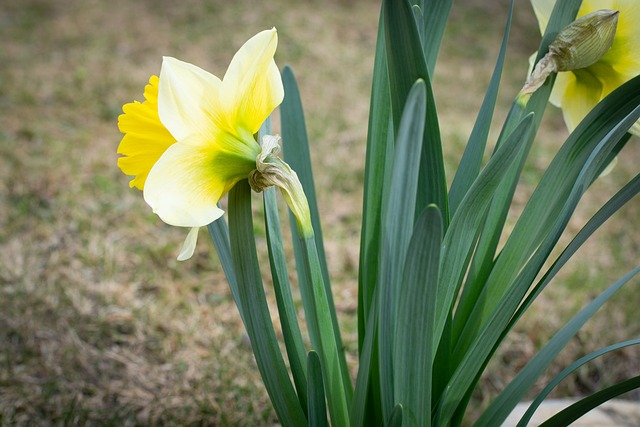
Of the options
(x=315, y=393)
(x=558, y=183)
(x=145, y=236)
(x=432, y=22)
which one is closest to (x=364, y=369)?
A: (x=315, y=393)

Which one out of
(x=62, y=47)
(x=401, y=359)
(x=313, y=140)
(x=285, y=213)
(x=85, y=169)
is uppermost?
(x=62, y=47)

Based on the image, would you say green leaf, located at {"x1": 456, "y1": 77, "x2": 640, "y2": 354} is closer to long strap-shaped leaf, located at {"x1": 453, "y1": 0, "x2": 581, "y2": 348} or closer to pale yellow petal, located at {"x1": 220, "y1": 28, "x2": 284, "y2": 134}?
long strap-shaped leaf, located at {"x1": 453, "y1": 0, "x2": 581, "y2": 348}

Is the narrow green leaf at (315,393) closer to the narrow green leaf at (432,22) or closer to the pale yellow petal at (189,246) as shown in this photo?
the pale yellow petal at (189,246)

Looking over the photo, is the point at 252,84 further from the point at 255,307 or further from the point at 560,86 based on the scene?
the point at 560,86

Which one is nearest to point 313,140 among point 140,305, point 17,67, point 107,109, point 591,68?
point 107,109

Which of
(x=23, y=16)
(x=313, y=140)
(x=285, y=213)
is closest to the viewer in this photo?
(x=285, y=213)

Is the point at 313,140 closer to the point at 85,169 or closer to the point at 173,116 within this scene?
the point at 85,169

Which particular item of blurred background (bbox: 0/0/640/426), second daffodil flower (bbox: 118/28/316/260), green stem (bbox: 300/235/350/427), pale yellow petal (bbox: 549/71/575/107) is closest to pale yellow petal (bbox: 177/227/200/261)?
second daffodil flower (bbox: 118/28/316/260)
